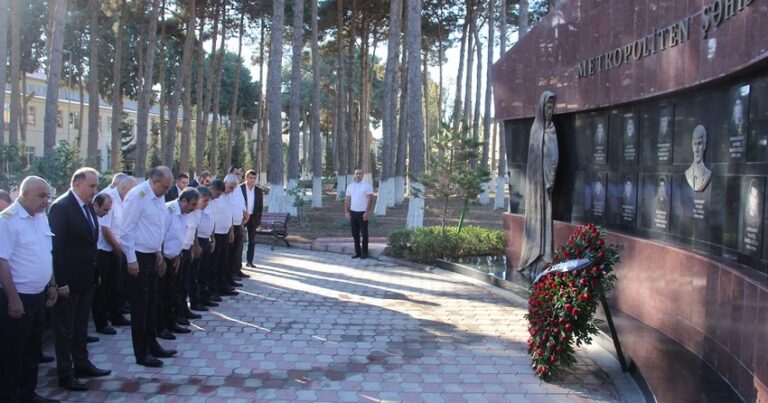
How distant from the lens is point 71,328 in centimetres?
514

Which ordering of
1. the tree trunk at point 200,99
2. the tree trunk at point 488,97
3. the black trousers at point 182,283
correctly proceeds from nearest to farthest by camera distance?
the black trousers at point 182,283
the tree trunk at point 488,97
the tree trunk at point 200,99

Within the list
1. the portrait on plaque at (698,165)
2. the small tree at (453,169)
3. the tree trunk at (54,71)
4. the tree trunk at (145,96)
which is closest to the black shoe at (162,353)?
the portrait on plaque at (698,165)

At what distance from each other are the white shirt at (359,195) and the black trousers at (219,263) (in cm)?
362

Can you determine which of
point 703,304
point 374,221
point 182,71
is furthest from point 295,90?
point 703,304

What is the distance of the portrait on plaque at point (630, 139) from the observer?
760 cm

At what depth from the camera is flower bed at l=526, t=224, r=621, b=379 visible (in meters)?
5.22

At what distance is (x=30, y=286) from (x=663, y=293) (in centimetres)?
570

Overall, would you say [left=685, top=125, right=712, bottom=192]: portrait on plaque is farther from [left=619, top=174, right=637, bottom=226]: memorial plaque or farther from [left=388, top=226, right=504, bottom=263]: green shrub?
[left=388, top=226, right=504, bottom=263]: green shrub

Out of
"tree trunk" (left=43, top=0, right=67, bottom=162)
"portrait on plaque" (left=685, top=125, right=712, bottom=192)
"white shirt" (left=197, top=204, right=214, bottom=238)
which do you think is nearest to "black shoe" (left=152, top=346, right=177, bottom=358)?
"white shirt" (left=197, top=204, right=214, bottom=238)

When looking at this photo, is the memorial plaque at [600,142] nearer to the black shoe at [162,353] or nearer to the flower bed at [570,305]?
the flower bed at [570,305]

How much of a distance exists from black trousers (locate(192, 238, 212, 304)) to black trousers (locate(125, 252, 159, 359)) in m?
1.82

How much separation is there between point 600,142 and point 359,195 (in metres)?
5.11

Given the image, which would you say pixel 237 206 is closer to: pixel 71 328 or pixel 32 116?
pixel 71 328

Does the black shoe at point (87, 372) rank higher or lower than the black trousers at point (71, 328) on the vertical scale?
lower
